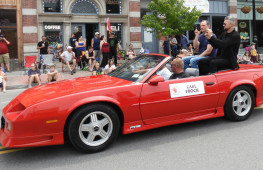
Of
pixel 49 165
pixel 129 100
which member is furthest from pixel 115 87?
pixel 49 165

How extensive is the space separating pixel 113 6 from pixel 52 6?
13.4ft

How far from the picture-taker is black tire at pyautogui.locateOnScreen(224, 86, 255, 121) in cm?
509

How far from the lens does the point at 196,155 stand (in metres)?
3.79

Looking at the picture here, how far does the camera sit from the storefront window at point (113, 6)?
18953 millimetres

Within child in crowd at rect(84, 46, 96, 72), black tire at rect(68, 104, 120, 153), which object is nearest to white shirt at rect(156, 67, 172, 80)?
black tire at rect(68, 104, 120, 153)

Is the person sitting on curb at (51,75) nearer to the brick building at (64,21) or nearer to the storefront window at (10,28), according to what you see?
the brick building at (64,21)

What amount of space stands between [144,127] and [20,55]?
14.4 meters

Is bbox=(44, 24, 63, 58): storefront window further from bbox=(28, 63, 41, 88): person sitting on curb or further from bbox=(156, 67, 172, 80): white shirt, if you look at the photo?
bbox=(156, 67, 172, 80): white shirt

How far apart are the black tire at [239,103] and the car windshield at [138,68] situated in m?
1.47

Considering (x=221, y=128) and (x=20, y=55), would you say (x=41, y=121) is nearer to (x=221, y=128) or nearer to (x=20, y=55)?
(x=221, y=128)

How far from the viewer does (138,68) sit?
4.84 meters

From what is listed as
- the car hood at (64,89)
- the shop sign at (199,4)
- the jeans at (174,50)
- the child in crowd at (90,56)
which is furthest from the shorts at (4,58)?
the shop sign at (199,4)

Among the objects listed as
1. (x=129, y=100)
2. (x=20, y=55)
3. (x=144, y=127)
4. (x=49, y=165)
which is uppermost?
(x=20, y=55)

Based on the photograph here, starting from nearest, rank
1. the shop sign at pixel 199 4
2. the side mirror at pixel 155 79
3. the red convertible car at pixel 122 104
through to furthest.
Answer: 1. the red convertible car at pixel 122 104
2. the side mirror at pixel 155 79
3. the shop sign at pixel 199 4
